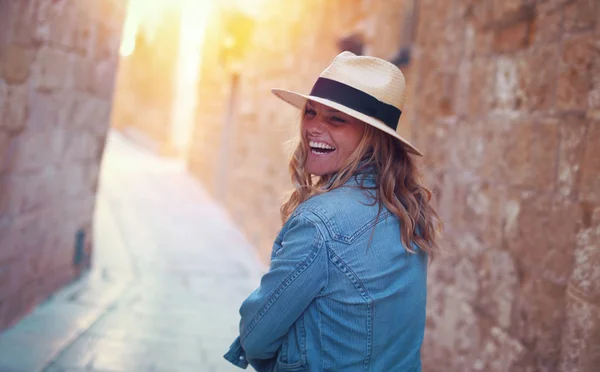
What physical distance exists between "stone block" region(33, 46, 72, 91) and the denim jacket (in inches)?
95.0

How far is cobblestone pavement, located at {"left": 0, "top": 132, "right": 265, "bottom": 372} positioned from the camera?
10.4ft

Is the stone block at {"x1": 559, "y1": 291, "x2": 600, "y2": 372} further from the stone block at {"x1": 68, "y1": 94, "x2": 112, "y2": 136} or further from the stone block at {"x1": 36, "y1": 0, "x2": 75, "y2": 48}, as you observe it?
the stone block at {"x1": 68, "y1": 94, "x2": 112, "y2": 136}

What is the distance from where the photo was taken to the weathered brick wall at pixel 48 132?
299 centimetres

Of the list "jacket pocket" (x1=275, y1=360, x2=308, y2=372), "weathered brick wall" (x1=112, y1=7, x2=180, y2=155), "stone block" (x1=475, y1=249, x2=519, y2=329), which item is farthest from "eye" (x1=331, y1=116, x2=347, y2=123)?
"weathered brick wall" (x1=112, y1=7, x2=180, y2=155)

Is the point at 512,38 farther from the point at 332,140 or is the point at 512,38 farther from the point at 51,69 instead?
the point at 51,69

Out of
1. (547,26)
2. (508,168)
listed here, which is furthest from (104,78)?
(547,26)

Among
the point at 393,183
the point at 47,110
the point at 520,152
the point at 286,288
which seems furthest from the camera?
the point at 47,110

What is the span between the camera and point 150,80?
20844mm

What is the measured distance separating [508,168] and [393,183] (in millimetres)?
1368

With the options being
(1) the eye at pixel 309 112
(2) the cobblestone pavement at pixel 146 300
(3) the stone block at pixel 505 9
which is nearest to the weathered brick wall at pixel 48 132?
(2) the cobblestone pavement at pixel 146 300

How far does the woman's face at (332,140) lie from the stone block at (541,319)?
1169 millimetres

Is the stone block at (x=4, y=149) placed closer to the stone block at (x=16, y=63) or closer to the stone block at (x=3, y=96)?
the stone block at (x=3, y=96)

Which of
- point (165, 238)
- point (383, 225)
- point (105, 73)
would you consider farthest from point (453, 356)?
point (165, 238)

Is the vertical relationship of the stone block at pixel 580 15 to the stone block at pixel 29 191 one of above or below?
above
